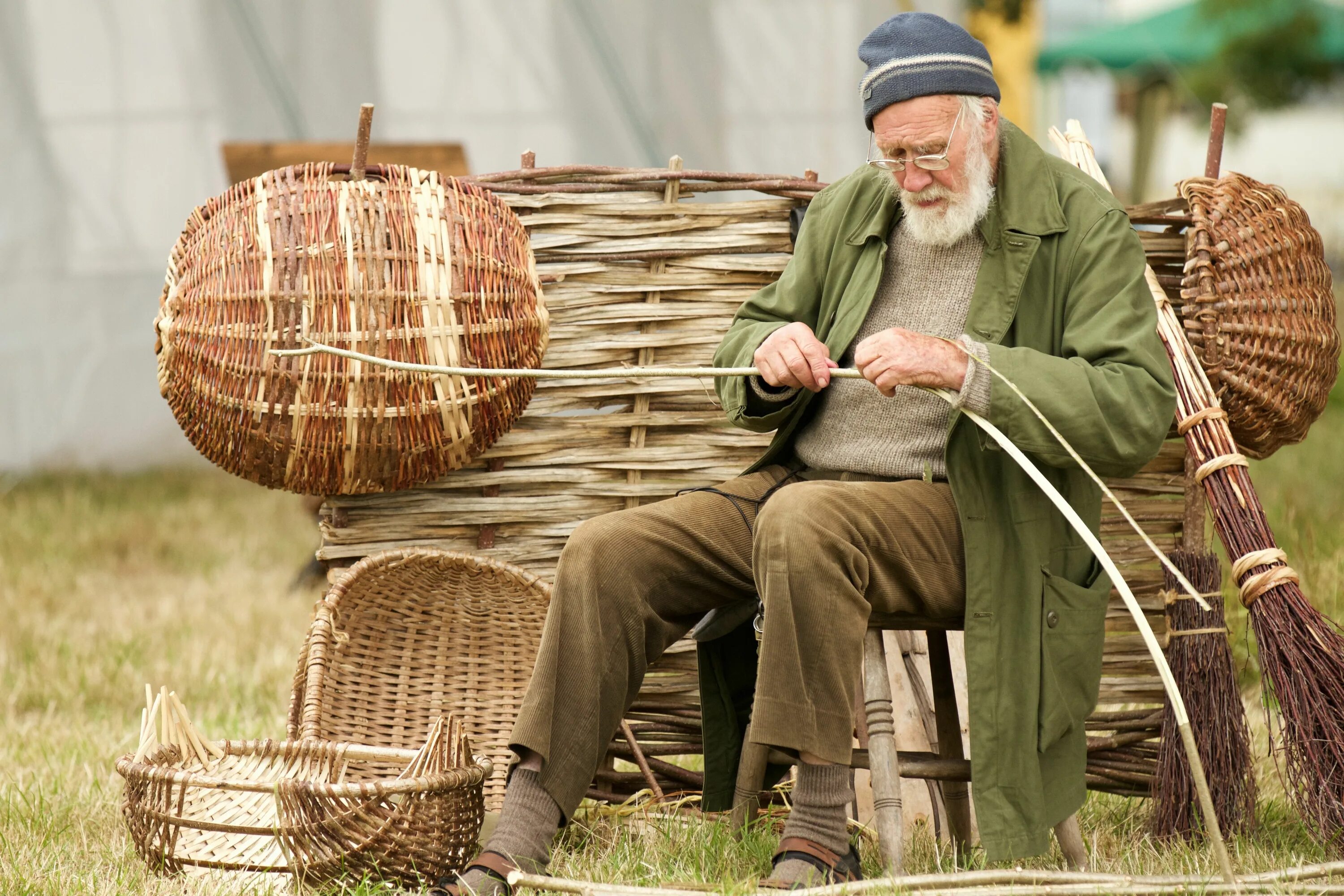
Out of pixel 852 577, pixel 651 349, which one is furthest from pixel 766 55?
pixel 852 577

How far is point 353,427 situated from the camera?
3.02 meters

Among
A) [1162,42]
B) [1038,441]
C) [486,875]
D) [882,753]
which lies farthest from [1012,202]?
[1162,42]

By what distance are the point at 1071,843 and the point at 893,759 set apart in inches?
16.5

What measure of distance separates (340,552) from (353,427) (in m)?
0.50

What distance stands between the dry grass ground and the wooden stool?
0.09 meters

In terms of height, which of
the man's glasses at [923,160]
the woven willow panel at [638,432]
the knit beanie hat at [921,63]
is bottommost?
the woven willow panel at [638,432]

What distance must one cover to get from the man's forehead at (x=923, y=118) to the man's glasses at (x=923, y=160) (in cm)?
1

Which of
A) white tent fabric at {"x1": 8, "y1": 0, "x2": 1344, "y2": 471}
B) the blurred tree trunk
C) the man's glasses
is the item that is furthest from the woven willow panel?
the blurred tree trunk

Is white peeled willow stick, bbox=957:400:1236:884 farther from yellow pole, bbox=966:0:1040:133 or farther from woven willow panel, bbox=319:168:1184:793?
yellow pole, bbox=966:0:1040:133

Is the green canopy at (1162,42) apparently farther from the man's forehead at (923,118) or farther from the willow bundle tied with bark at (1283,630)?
the man's forehead at (923,118)

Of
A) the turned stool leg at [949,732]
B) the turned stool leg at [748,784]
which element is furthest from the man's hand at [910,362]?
the turned stool leg at [748,784]

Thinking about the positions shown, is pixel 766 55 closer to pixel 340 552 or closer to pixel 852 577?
A: pixel 340 552

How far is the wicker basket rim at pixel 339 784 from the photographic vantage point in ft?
8.55

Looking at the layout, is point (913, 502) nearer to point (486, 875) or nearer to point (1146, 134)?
point (486, 875)
